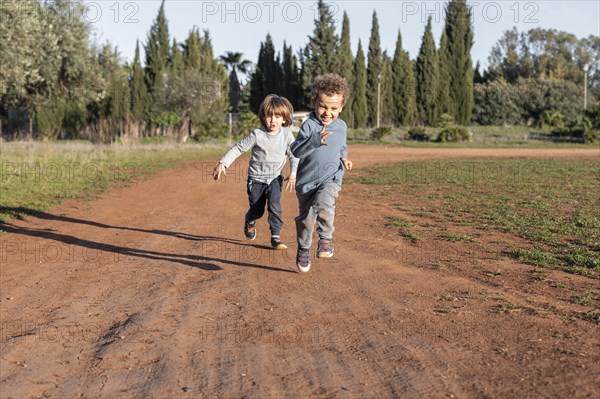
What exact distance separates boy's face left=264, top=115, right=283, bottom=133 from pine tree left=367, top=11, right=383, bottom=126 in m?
48.3

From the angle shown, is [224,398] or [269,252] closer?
[224,398]

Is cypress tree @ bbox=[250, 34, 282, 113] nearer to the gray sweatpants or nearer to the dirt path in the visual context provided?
the dirt path

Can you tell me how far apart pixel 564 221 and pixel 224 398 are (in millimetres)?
6704

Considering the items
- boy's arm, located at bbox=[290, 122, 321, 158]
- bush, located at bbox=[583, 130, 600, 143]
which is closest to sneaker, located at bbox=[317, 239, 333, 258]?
boy's arm, located at bbox=[290, 122, 321, 158]

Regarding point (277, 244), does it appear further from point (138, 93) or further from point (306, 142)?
point (138, 93)

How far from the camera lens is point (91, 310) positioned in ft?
15.7

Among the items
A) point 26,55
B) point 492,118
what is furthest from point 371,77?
point 26,55

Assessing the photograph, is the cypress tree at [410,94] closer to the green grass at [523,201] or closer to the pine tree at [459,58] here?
the pine tree at [459,58]

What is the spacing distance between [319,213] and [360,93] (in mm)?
48722

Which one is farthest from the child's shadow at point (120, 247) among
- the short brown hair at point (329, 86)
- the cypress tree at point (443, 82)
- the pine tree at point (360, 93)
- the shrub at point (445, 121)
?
the cypress tree at point (443, 82)

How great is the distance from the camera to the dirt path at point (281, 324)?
3.18 metres

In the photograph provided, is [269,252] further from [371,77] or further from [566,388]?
[371,77]

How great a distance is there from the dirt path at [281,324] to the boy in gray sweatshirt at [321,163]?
0.37 m

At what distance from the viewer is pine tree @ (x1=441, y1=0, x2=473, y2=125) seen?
5212cm
